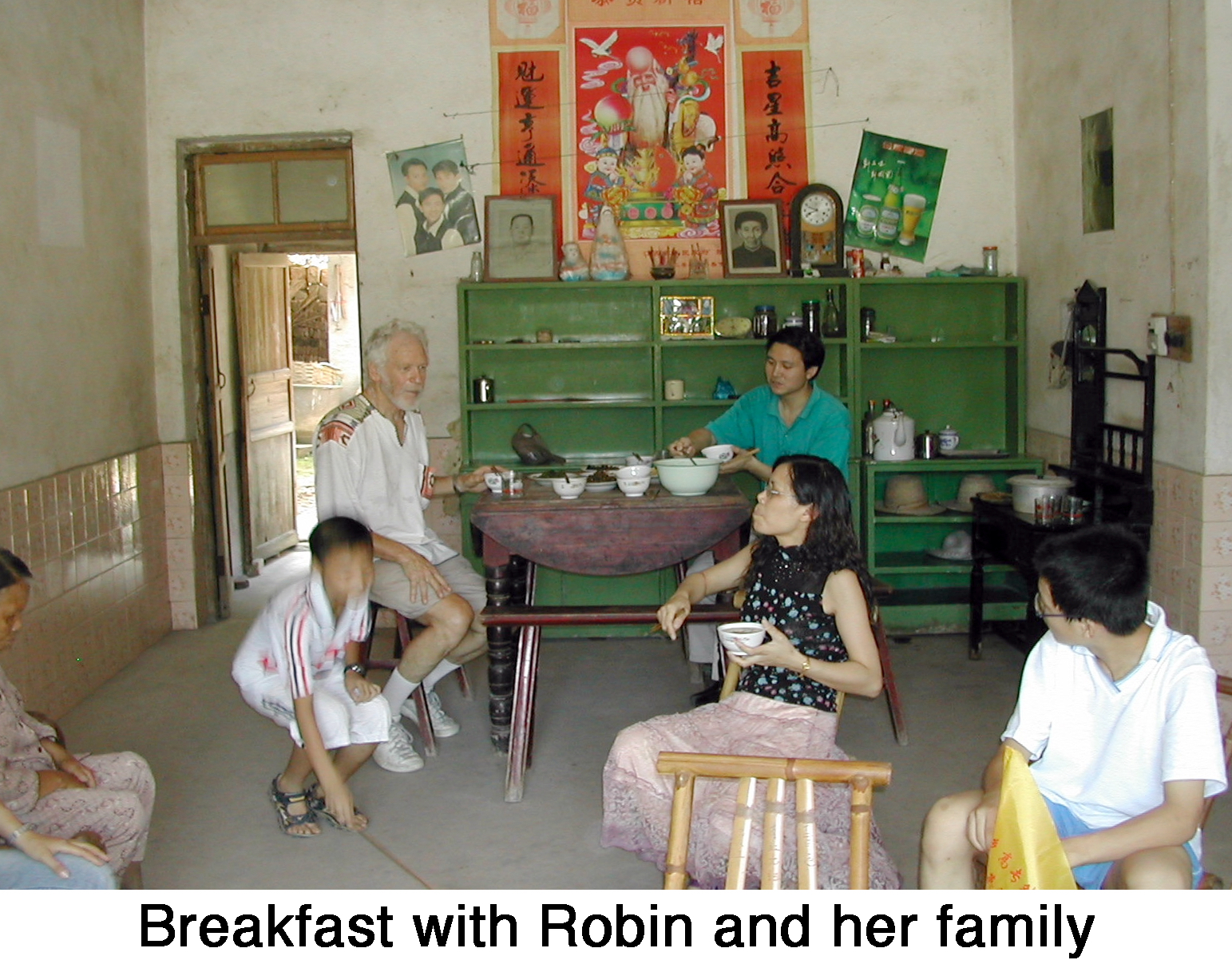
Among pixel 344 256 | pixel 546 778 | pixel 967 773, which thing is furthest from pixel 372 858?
pixel 344 256

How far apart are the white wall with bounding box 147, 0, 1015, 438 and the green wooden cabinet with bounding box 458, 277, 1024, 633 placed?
1.19 feet

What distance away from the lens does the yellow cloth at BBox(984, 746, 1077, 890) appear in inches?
75.0

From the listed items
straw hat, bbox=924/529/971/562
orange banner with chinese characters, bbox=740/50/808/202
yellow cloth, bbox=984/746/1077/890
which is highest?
orange banner with chinese characters, bbox=740/50/808/202

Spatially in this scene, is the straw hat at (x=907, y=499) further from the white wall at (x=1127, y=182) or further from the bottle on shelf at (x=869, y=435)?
the white wall at (x=1127, y=182)

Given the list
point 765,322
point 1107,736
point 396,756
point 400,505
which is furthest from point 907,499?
point 1107,736

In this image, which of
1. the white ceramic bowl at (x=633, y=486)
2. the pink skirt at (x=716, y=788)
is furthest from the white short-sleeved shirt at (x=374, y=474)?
the pink skirt at (x=716, y=788)

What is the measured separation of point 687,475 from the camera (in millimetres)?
4020

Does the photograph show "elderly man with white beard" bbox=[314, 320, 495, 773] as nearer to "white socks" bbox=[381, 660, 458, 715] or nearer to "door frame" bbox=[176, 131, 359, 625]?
"white socks" bbox=[381, 660, 458, 715]

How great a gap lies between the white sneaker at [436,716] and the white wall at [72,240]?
160 cm

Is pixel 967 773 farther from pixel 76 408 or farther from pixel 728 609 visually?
pixel 76 408

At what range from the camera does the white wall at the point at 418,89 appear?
5684mm

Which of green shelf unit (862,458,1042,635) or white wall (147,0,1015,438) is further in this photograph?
white wall (147,0,1015,438)

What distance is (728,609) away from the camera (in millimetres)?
3262

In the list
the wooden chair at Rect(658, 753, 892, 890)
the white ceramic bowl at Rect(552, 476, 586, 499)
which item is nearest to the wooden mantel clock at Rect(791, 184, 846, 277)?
the white ceramic bowl at Rect(552, 476, 586, 499)
